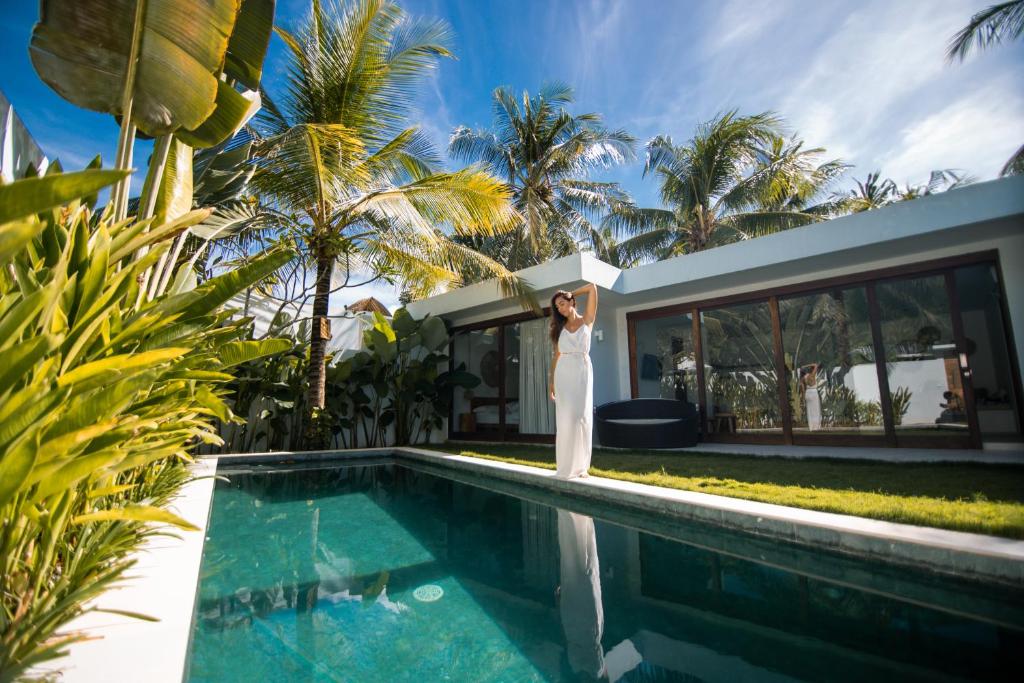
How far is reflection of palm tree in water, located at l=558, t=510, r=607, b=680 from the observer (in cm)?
167

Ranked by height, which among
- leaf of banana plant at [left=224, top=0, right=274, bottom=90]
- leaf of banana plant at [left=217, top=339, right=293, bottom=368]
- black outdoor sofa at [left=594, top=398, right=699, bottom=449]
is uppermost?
leaf of banana plant at [left=224, top=0, right=274, bottom=90]

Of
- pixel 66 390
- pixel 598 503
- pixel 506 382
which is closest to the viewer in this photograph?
pixel 66 390

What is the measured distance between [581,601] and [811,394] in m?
7.21

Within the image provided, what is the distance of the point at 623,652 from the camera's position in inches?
66.8

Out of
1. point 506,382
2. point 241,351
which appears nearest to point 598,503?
point 241,351

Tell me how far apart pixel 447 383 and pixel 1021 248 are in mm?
9512

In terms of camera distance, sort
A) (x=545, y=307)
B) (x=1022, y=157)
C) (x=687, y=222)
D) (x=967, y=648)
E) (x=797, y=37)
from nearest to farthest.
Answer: (x=967, y=648) < (x=797, y=37) < (x=545, y=307) < (x=1022, y=157) < (x=687, y=222)

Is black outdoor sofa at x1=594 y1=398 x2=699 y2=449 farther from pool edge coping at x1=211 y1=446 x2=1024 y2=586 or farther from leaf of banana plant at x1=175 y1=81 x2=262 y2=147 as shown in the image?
leaf of banana plant at x1=175 y1=81 x2=262 y2=147

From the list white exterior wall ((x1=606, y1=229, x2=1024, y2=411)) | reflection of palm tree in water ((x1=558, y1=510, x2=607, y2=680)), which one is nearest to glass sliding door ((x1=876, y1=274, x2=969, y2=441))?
white exterior wall ((x1=606, y1=229, x2=1024, y2=411))

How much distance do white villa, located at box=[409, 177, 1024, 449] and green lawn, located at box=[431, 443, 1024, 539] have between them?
2227 millimetres

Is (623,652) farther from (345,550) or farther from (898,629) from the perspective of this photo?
(345,550)

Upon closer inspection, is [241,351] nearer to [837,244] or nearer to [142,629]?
[142,629]

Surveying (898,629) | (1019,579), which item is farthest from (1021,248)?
(898,629)

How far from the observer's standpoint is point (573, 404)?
5.08 metres
